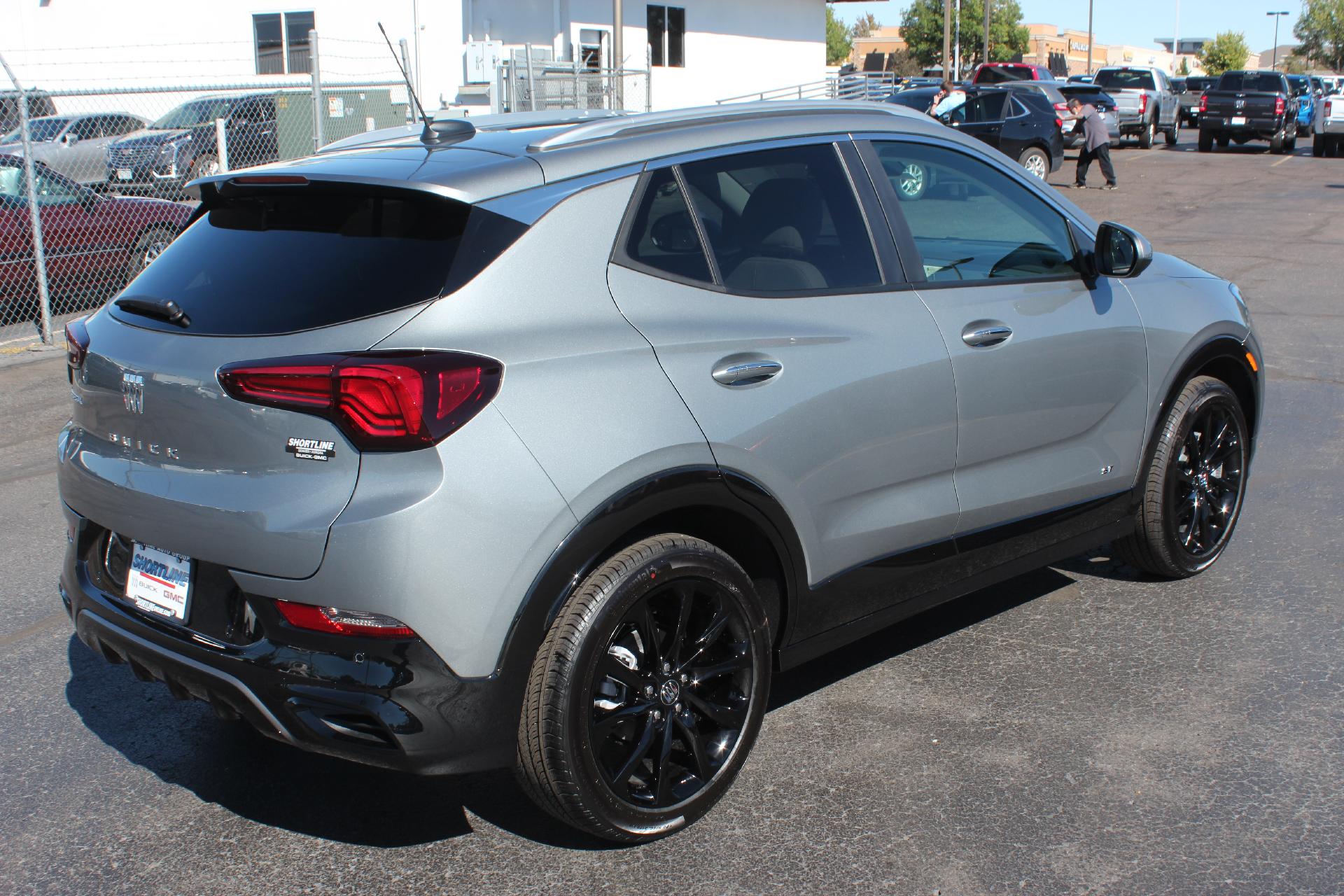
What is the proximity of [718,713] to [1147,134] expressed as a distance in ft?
116

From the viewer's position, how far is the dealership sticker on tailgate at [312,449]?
2.82 m

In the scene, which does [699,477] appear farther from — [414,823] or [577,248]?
[414,823]

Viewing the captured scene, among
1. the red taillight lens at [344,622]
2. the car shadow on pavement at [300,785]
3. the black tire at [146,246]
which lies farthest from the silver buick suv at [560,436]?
the black tire at [146,246]

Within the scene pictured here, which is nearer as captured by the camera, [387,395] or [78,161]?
[387,395]

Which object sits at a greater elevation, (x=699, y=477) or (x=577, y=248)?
(x=577, y=248)

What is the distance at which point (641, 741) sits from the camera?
3.25m

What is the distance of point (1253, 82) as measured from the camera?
35.9 meters

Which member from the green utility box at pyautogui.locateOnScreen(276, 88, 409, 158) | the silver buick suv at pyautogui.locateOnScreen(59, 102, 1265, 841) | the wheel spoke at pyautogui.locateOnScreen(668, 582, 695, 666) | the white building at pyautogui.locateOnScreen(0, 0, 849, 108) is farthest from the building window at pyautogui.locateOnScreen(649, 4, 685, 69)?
the wheel spoke at pyautogui.locateOnScreen(668, 582, 695, 666)

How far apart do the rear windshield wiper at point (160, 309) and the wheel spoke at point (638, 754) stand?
1.49 m

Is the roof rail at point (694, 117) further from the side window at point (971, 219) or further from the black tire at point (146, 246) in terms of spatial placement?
the black tire at point (146, 246)

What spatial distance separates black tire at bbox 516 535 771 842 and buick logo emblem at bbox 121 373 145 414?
1.15 m

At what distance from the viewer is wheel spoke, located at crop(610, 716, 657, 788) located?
10.5 ft

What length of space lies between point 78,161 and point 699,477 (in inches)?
621

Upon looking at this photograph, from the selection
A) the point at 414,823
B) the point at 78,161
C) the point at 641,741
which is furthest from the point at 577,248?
the point at 78,161
